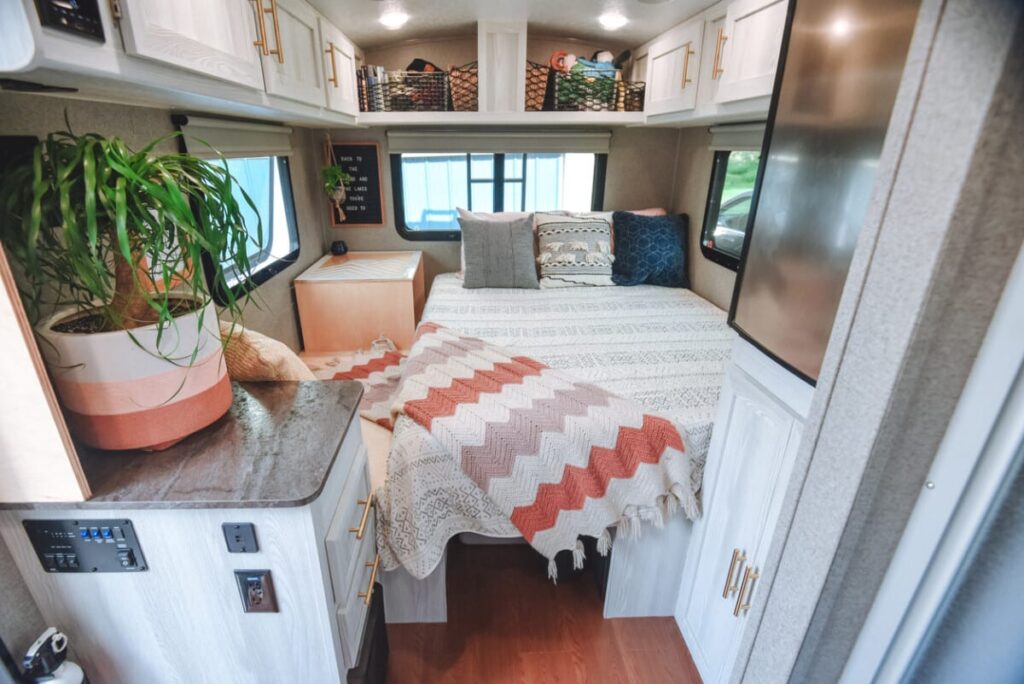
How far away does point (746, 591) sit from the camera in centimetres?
115

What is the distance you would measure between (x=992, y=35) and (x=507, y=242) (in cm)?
248

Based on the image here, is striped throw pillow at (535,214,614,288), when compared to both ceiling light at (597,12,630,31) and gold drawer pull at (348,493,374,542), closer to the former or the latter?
ceiling light at (597,12,630,31)

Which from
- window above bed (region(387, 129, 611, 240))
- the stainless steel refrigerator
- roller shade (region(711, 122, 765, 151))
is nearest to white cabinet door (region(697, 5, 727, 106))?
roller shade (region(711, 122, 765, 151))

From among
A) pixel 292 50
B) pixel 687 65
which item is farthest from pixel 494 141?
pixel 292 50

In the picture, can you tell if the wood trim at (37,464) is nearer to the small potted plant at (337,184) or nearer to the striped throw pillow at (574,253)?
the striped throw pillow at (574,253)

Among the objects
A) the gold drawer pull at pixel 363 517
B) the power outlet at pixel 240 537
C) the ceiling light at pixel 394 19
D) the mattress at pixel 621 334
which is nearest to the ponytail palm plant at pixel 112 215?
the power outlet at pixel 240 537

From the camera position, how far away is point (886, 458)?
55 cm

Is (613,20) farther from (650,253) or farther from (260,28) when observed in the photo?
(260,28)

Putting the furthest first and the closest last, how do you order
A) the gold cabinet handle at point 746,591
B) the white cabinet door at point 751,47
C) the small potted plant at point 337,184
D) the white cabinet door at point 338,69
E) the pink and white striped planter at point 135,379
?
1. the small potted plant at point 337,184
2. the white cabinet door at point 338,69
3. the white cabinet door at point 751,47
4. the gold cabinet handle at point 746,591
5. the pink and white striped planter at point 135,379

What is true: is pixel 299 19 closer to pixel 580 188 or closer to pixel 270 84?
pixel 270 84

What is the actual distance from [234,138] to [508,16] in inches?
61.2

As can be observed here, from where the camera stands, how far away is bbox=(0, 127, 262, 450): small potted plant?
2.25 ft

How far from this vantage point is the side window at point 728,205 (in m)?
2.52

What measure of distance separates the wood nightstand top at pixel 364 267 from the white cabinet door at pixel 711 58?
1812mm
